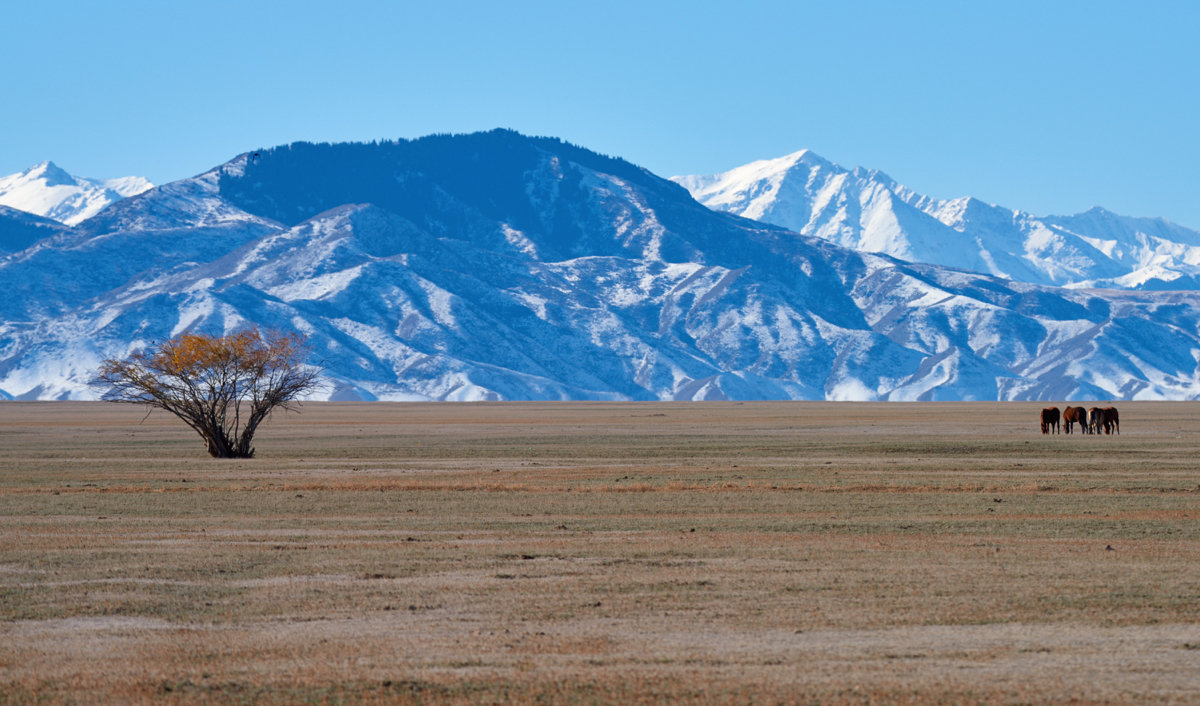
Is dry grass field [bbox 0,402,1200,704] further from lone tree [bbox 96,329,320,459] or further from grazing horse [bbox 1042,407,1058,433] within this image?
grazing horse [bbox 1042,407,1058,433]

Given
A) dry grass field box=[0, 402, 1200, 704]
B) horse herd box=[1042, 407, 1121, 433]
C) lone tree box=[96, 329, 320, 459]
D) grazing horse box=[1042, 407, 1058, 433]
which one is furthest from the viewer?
grazing horse box=[1042, 407, 1058, 433]

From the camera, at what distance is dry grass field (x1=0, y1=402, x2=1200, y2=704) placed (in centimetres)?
1267

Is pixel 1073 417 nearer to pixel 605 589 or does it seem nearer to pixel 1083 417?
pixel 1083 417

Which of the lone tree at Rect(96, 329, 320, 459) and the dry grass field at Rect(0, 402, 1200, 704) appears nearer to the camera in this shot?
the dry grass field at Rect(0, 402, 1200, 704)

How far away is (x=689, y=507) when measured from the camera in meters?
28.8

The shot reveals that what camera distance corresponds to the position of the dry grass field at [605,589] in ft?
41.6

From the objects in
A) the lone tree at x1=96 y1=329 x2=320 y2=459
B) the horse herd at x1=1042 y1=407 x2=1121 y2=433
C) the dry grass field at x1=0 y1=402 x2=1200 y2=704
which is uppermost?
the lone tree at x1=96 y1=329 x2=320 y2=459

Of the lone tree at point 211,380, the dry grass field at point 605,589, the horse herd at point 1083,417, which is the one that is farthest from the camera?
the horse herd at point 1083,417

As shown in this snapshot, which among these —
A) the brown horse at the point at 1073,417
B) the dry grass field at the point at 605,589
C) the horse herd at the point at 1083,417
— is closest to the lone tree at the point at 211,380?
the dry grass field at the point at 605,589

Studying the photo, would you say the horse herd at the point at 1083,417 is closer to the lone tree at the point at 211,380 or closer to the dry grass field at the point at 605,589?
the dry grass field at the point at 605,589

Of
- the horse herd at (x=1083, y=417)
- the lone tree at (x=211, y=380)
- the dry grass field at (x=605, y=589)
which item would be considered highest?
the lone tree at (x=211, y=380)

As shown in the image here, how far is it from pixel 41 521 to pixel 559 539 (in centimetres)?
1037

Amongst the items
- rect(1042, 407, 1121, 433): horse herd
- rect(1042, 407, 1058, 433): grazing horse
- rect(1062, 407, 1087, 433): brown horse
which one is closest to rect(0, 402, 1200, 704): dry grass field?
rect(1042, 407, 1058, 433): grazing horse

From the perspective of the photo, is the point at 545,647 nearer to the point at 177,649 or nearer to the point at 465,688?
the point at 465,688
